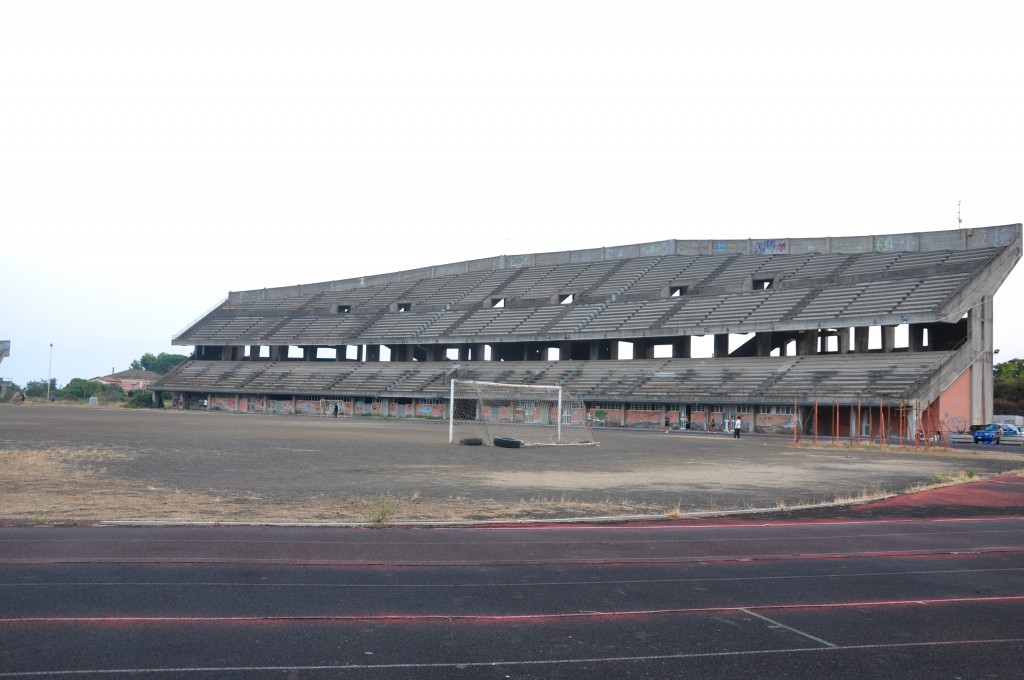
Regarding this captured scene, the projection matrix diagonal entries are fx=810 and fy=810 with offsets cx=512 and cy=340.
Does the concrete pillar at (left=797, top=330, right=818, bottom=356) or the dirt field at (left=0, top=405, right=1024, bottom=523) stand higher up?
the concrete pillar at (left=797, top=330, right=818, bottom=356)

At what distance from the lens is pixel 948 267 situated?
173 ft

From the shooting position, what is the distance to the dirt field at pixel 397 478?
13453 mm

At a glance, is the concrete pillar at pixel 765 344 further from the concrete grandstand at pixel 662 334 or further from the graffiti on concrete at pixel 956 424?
the graffiti on concrete at pixel 956 424

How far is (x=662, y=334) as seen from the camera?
60781 mm

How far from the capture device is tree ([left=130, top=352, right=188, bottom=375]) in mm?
169125

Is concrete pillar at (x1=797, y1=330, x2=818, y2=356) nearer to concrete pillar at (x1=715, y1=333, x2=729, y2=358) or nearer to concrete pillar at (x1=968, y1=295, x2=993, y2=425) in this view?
concrete pillar at (x1=715, y1=333, x2=729, y2=358)

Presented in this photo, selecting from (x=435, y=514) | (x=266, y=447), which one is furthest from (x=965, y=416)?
(x=435, y=514)

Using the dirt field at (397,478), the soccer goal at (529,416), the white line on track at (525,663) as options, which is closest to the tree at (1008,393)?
the dirt field at (397,478)

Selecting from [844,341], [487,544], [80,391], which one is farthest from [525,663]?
[80,391]

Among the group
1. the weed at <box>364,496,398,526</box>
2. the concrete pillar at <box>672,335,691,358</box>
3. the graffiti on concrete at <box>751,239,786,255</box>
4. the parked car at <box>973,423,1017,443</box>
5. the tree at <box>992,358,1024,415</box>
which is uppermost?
the graffiti on concrete at <box>751,239,786,255</box>

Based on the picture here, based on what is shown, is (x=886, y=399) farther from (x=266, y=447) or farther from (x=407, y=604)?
(x=407, y=604)

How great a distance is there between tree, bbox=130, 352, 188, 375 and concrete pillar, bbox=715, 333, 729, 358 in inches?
5323

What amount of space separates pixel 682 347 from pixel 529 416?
2295cm

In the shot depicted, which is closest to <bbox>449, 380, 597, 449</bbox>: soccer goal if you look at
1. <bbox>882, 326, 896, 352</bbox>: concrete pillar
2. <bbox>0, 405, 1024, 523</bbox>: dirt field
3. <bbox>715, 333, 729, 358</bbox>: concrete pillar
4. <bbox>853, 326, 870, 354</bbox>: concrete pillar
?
<bbox>0, 405, 1024, 523</bbox>: dirt field
